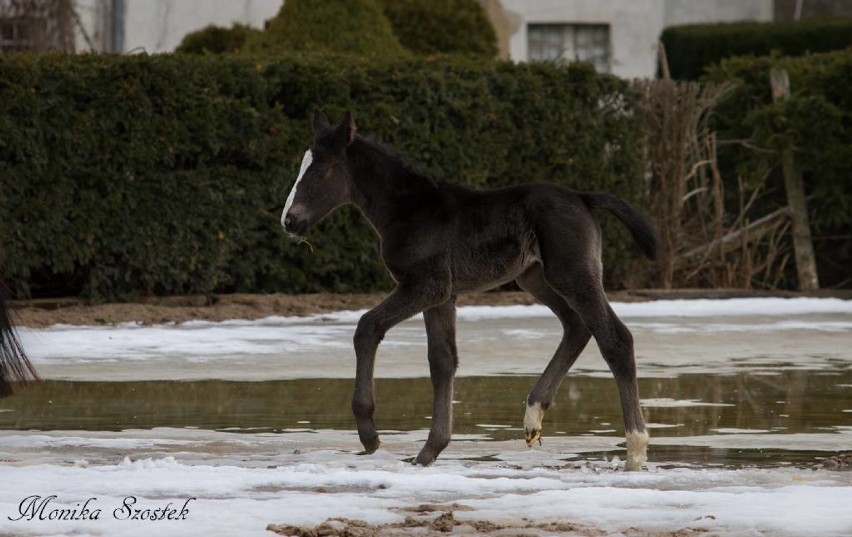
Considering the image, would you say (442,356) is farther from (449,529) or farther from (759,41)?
(759,41)

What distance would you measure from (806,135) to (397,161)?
1139 cm

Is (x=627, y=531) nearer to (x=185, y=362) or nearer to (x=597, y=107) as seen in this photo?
(x=185, y=362)

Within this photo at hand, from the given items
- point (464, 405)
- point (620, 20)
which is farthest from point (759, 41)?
point (464, 405)

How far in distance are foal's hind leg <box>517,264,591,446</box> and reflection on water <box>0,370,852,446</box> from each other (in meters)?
0.76

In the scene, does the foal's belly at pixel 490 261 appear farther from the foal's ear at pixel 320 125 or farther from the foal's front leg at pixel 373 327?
the foal's ear at pixel 320 125

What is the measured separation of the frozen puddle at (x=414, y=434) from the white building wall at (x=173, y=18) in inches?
543

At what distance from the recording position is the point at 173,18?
28.5 m

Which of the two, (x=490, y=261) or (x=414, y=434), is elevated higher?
(x=490, y=261)

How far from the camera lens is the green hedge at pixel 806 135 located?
18672 millimetres

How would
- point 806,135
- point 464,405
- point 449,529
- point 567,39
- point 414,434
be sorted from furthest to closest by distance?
1. point 567,39
2. point 806,135
3. point 464,405
4. point 414,434
5. point 449,529

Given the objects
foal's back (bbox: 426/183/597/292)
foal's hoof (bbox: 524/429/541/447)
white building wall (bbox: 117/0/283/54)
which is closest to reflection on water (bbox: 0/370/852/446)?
foal's hoof (bbox: 524/429/541/447)

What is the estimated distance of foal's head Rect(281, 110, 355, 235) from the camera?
8375mm

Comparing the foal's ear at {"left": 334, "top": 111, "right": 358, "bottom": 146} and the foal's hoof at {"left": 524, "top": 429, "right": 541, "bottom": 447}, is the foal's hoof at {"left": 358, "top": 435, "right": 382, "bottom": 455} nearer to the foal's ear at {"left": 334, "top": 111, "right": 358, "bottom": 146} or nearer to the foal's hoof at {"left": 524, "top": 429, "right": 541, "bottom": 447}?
the foal's hoof at {"left": 524, "top": 429, "right": 541, "bottom": 447}

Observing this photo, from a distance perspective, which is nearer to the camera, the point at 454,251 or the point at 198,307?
the point at 454,251
